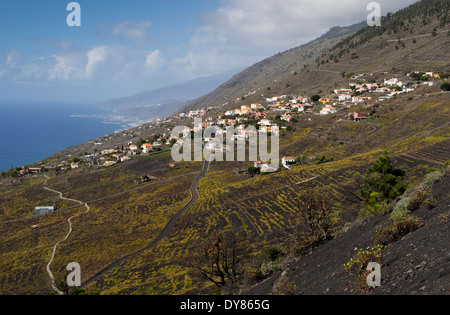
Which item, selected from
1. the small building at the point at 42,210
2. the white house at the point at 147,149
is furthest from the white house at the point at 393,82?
the small building at the point at 42,210

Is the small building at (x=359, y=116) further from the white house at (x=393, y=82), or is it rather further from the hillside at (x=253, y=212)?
→ the white house at (x=393, y=82)

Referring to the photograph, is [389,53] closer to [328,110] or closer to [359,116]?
[328,110]

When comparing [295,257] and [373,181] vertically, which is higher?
[373,181]

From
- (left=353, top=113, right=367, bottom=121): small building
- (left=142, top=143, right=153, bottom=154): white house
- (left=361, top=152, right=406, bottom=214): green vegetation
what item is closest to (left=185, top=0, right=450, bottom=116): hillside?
(left=353, top=113, right=367, bottom=121): small building

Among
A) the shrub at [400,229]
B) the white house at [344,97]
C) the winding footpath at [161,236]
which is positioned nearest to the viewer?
the shrub at [400,229]

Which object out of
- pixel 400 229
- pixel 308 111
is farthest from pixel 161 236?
pixel 308 111

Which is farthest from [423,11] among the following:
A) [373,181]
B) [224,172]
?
[373,181]

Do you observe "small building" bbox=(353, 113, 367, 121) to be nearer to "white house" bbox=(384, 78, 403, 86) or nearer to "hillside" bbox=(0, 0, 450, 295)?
"hillside" bbox=(0, 0, 450, 295)
